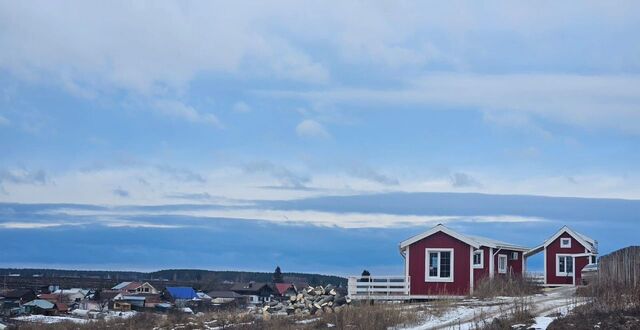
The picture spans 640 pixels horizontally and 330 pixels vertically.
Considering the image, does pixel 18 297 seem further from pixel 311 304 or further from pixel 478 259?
pixel 311 304

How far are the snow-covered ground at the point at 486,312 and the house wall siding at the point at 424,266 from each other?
326 inches

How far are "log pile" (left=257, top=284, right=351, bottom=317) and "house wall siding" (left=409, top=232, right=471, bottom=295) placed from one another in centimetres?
584

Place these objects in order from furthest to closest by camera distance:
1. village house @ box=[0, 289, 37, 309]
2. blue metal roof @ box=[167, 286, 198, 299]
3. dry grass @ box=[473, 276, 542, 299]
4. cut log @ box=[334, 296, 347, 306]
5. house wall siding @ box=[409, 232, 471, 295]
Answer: blue metal roof @ box=[167, 286, 198, 299], village house @ box=[0, 289, 37, 309], house wall siding @ box=[409, 232, 471, 295], dry grass @ box=[473, 276, 542, 299], cut log @ box=[334, 296, 347, 306]

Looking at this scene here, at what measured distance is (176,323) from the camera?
3684 centimetres

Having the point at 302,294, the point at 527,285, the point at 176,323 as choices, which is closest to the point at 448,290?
the point at 527,285

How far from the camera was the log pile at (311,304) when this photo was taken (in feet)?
123

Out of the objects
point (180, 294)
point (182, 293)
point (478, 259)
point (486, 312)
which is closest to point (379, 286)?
point (478, 259)

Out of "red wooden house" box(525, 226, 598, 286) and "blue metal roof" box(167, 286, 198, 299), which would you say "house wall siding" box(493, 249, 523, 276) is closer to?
"red wooden house" box(525, 226, 598, 286)

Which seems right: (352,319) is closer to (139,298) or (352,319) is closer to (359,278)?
(359,278)

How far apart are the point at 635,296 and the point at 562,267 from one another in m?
27.8

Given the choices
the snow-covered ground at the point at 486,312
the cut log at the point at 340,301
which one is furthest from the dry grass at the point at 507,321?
the cut log at the point at 340,301

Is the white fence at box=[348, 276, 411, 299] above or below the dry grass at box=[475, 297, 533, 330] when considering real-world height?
above

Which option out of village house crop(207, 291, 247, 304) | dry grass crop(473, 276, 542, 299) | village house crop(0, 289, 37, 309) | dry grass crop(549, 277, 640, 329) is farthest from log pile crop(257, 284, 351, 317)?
village house crop(0, 289, 37, 309)

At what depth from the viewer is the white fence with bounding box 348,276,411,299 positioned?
45281 millimetres
